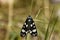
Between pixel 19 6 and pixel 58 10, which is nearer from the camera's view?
pixel 58 10

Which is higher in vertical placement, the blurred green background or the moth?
the moth

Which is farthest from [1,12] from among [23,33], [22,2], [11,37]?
[23,33]

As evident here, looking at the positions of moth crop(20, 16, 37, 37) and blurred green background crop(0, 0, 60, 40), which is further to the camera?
blurred green background crop(0, 0, 60, 40)

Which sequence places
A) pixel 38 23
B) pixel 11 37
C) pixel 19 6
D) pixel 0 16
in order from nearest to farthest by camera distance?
pixel 38 23 → pixel 11 37 → pixel 0 16 → pixel 19 6

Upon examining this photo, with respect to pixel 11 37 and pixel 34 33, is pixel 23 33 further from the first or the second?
pixel 11 37

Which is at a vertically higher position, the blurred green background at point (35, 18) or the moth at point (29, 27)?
the moth at point (29, 27)

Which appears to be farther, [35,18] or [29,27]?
[35,18]

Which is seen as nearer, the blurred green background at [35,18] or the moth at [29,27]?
the moth at [29,27]

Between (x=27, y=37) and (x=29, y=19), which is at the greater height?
(x=29, y=19)
